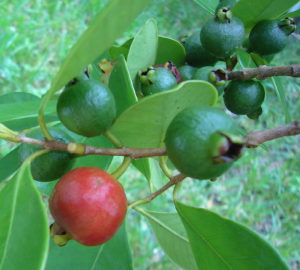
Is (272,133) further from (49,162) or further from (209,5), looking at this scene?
(209,5)

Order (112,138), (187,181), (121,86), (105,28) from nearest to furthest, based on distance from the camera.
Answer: (105,28)
(112,138)
(121,86)
(187,181)

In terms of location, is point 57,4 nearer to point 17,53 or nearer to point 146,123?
point 17,53

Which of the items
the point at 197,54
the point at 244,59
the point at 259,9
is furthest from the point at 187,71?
the point at 259,9

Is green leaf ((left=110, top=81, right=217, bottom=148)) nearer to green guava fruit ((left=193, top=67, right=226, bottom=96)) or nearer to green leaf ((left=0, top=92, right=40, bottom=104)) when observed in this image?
green guava fruit ((left=193, top=67, right=226, bottom=96))

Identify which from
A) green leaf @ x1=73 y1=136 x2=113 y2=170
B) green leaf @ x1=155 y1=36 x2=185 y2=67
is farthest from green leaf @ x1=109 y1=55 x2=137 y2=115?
green leaf @ x1=155 y1=36 x2=185 y2=67

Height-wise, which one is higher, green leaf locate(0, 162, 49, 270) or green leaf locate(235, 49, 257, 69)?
green leaf locate(0, 162, 49, 270)

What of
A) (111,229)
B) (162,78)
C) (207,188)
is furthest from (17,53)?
(111,229)
